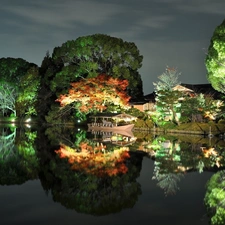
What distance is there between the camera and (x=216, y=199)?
34.6ft

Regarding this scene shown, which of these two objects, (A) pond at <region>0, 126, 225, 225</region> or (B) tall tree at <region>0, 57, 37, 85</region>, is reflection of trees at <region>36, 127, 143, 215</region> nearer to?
(A) pond at <region>0, 126, 225, 225</region>

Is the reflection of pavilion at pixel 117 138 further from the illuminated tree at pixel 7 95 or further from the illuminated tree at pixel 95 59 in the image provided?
the illuminated tree at pixel 7 95

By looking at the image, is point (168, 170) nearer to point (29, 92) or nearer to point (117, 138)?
point (117, 138)

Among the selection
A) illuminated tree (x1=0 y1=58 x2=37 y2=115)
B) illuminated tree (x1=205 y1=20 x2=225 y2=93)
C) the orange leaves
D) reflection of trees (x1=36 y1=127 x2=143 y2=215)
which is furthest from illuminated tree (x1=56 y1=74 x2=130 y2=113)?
reflection of trees (x1=36 y1=127 x2=143 y2=215)

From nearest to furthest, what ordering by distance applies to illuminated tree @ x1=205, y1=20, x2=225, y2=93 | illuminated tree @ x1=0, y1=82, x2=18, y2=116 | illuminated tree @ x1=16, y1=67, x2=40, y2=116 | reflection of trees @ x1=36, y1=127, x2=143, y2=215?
reflection of trees @ x1=36, y1=127, x2=143, y2=215 → illuminated tree @ x1=205, y1=20, x2=225, y2=93 → illuminated tree @ x1=16, y1=67, x2=40, y2=116 → illuminated tree @ x1=0, y1=82, x2=18, y2=116

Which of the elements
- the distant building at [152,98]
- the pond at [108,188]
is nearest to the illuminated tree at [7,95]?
the distant building at [152,98]

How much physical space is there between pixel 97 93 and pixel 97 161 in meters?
30.7

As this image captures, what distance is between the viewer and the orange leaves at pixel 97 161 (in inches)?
574

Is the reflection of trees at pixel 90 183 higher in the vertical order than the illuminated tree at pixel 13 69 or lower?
lower

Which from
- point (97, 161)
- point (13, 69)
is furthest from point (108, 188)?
point (13, 69)

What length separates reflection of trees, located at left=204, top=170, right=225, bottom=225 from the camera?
8953 millimetres

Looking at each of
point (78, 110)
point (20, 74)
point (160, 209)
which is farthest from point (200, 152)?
point (20, 74)

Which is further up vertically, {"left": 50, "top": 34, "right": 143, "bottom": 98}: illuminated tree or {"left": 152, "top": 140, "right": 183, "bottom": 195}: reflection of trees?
{"left": 50, "top": 34, "right": 143, "bottom": 98}: illuminated tree

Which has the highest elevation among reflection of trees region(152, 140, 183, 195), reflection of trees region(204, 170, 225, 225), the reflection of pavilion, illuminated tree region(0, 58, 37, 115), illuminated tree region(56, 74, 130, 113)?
illuminated tree region(0, 58, 37, 115)
